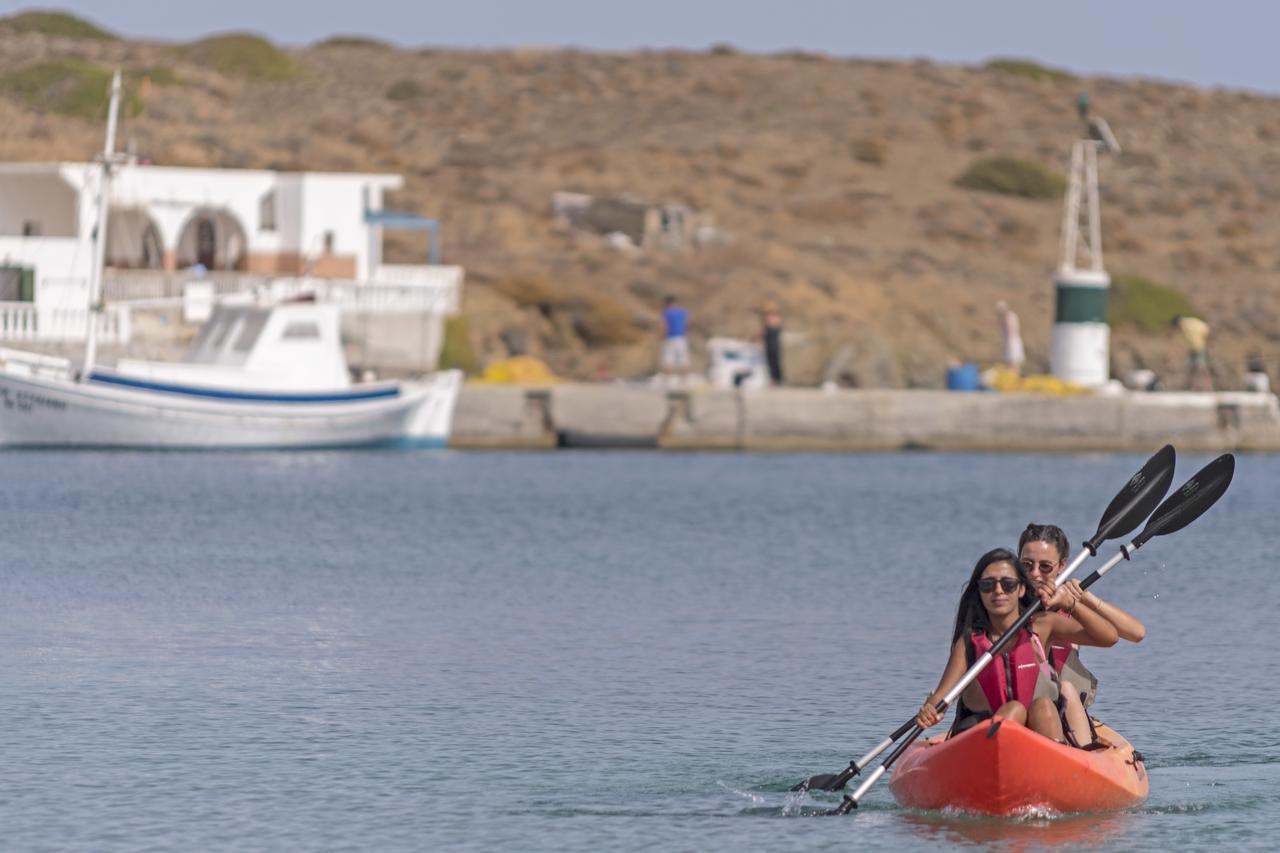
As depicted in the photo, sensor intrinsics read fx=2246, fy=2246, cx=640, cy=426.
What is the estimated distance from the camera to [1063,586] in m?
12.2

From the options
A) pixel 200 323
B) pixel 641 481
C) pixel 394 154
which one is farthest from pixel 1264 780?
pixel 394 154

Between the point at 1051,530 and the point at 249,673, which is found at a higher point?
the point at 1051,530

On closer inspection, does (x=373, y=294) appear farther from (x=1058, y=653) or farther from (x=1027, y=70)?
(x=1027, y=70)

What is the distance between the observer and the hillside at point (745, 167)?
5872 centimetres

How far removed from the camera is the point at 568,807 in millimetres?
13352

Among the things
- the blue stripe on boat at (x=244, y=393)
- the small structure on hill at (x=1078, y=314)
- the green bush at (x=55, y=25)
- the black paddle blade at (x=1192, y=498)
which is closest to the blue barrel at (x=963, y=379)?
the small structure on hill at (x=1078, y=314)

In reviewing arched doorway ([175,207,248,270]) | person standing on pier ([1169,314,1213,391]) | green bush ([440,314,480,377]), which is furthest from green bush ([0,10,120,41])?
person standing on pier ([1169,314,1213,391])

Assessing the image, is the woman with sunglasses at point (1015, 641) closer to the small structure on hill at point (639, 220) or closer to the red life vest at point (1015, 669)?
the red life vest at point (1015, 669)

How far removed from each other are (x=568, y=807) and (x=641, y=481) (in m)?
27.8

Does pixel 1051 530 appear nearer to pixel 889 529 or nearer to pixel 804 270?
pixel 889 529

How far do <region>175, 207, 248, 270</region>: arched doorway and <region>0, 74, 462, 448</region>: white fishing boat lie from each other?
947cm

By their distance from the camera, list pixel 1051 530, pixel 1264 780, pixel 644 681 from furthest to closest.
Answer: pixel 644 681 < pixel 1264 780 < pixel 1051 530

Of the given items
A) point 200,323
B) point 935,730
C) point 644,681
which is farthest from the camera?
point 200,323

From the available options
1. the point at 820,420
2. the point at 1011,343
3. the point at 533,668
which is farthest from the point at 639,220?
the point at 533,668
